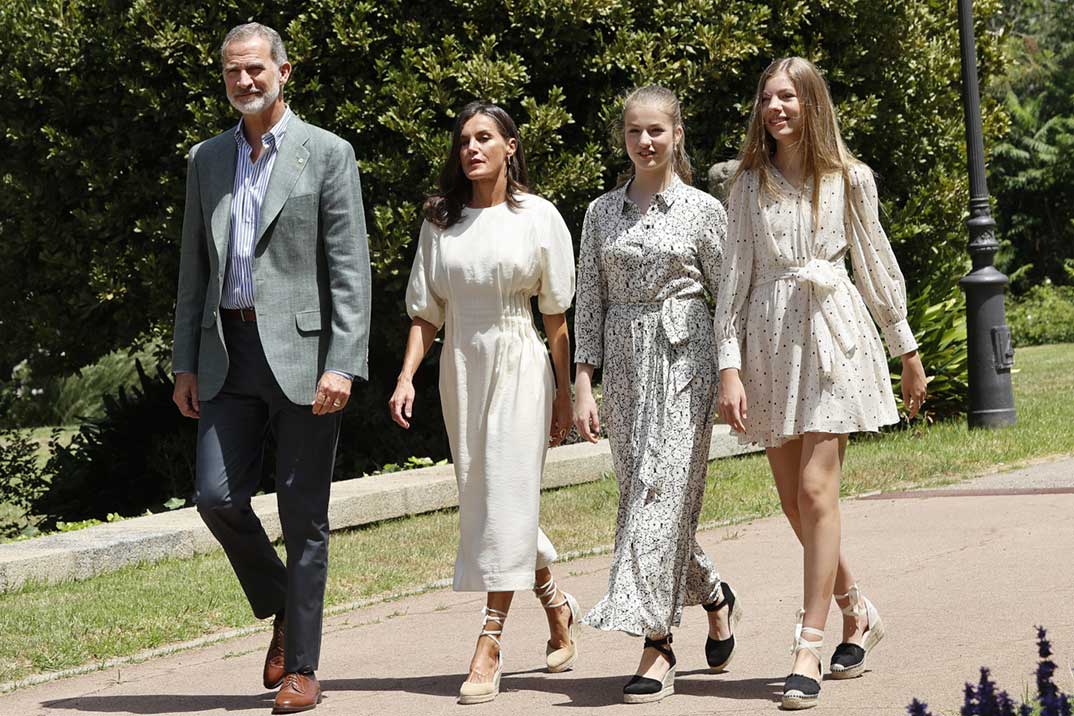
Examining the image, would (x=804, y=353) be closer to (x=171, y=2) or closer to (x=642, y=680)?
(x=642, y=680)

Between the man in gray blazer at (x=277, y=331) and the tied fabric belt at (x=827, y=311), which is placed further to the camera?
the man in gray blazer at (x=277, y=331)

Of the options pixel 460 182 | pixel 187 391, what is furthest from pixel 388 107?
pixel 187 391

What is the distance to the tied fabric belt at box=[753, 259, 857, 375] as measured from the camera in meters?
4.98

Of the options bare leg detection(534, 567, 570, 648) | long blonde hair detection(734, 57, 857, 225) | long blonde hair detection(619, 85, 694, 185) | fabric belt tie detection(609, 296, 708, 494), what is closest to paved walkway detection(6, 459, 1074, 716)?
bare leg detection(534, 567, 570, 648)

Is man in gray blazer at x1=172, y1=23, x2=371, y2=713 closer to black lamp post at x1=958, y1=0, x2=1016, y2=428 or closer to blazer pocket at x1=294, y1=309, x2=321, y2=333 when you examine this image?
blazer pocket at x1=294, y1=309, x2=321, y2=333

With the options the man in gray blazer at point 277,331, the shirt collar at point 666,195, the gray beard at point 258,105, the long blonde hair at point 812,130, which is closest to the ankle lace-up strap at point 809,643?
the long blonde hair at point 812,130

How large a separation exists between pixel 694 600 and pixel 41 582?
392cm

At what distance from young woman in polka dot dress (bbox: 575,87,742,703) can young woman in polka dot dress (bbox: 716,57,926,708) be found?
0.48ft

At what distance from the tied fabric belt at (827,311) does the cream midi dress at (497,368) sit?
2.92 feet

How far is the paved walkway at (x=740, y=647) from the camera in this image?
16.2 feet

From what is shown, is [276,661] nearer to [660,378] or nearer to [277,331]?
[277,331]

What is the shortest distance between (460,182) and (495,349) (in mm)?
636

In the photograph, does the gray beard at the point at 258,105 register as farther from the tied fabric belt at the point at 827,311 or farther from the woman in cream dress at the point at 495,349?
the tied fabric belt at the point at 827,311

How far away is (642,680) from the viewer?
4.91 m
